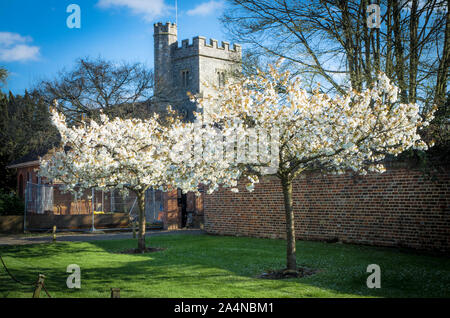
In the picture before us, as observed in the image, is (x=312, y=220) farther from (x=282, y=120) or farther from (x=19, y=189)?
(x=19, y=189)

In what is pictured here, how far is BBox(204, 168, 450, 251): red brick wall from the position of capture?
12133mm

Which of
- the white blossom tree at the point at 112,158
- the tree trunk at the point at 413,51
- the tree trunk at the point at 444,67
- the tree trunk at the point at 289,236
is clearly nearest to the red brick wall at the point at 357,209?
the tree trunk at the point at 444,67

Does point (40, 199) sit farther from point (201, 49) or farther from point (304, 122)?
point (201, 49)

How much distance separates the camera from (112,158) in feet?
43.4

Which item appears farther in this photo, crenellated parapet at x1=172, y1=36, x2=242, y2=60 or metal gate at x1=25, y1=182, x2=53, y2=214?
crenellated parapet at x1=172, y1=36, x2=242, y2=60

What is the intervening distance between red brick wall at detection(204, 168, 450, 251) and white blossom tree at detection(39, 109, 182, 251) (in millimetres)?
4916

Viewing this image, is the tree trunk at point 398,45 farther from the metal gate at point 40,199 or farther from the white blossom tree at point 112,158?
the metal gate at point 40,199

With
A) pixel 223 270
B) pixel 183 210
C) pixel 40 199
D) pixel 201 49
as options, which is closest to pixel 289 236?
pixel 223 270

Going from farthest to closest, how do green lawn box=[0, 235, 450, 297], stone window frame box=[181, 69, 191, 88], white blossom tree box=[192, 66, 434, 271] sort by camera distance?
stone window frame box=[181, 69, 191, 88] < white blossom tree box=[192, 66, 434, 271] < green lawn box=[0, 235, 450, 297]

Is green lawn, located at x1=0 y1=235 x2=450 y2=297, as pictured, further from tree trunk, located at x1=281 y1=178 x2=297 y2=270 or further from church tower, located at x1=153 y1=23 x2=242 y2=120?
church tower, located at x1=153 y1=23 x2=242 y2=120

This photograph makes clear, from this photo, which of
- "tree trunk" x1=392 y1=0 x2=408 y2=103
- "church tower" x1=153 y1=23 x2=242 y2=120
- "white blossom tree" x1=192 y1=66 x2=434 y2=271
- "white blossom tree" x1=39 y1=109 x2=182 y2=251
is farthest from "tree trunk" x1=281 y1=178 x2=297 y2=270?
"church tower" x1=153 y1=23 x2=242 y2=120

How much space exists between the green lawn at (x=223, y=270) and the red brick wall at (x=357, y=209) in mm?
724

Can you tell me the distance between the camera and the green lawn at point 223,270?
7.97 m

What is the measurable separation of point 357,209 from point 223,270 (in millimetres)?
5932
